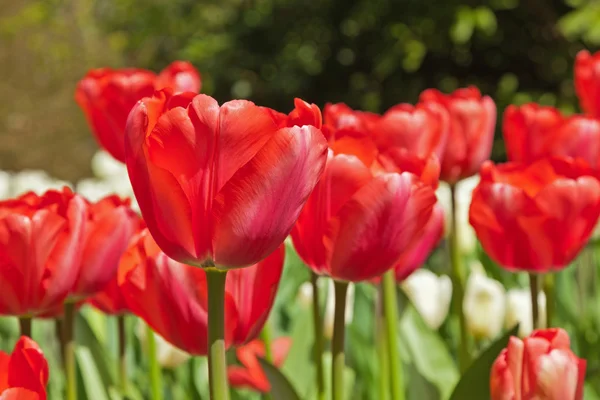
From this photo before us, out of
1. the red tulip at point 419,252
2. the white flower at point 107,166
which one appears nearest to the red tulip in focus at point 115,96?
the red tulip at point 419,252

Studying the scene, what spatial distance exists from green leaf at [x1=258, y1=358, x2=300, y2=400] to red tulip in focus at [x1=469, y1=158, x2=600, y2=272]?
291 millimetres

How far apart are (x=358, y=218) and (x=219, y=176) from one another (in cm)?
18

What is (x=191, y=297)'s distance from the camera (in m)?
0.79

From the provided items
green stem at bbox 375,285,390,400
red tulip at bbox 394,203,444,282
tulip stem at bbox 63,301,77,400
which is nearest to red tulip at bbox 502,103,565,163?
red tulip at bbox 394,203,444,282

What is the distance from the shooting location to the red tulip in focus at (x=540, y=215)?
0.98 m

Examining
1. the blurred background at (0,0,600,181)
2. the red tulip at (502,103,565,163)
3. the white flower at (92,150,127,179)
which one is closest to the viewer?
the red tulip at (502,103,565,163)

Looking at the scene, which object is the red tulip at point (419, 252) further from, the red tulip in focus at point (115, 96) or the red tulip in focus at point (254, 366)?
the red tulip in focus at point (115, 96)

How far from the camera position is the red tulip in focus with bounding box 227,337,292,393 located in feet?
3.54

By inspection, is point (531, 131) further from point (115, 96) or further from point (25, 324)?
point (25, 324)

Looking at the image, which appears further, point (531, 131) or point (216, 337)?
point (531, 131)

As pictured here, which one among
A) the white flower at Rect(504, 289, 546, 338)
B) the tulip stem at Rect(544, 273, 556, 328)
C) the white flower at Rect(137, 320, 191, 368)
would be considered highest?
the tulip stem at Rect(544, 273, 556, 328)

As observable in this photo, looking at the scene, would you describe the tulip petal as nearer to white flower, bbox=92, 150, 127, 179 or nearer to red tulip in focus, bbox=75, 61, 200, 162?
red tulip in focus, bbox=75, 61, 200, 162

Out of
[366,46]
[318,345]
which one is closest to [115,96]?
[318,345]

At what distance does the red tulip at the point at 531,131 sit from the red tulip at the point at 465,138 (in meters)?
0.04
